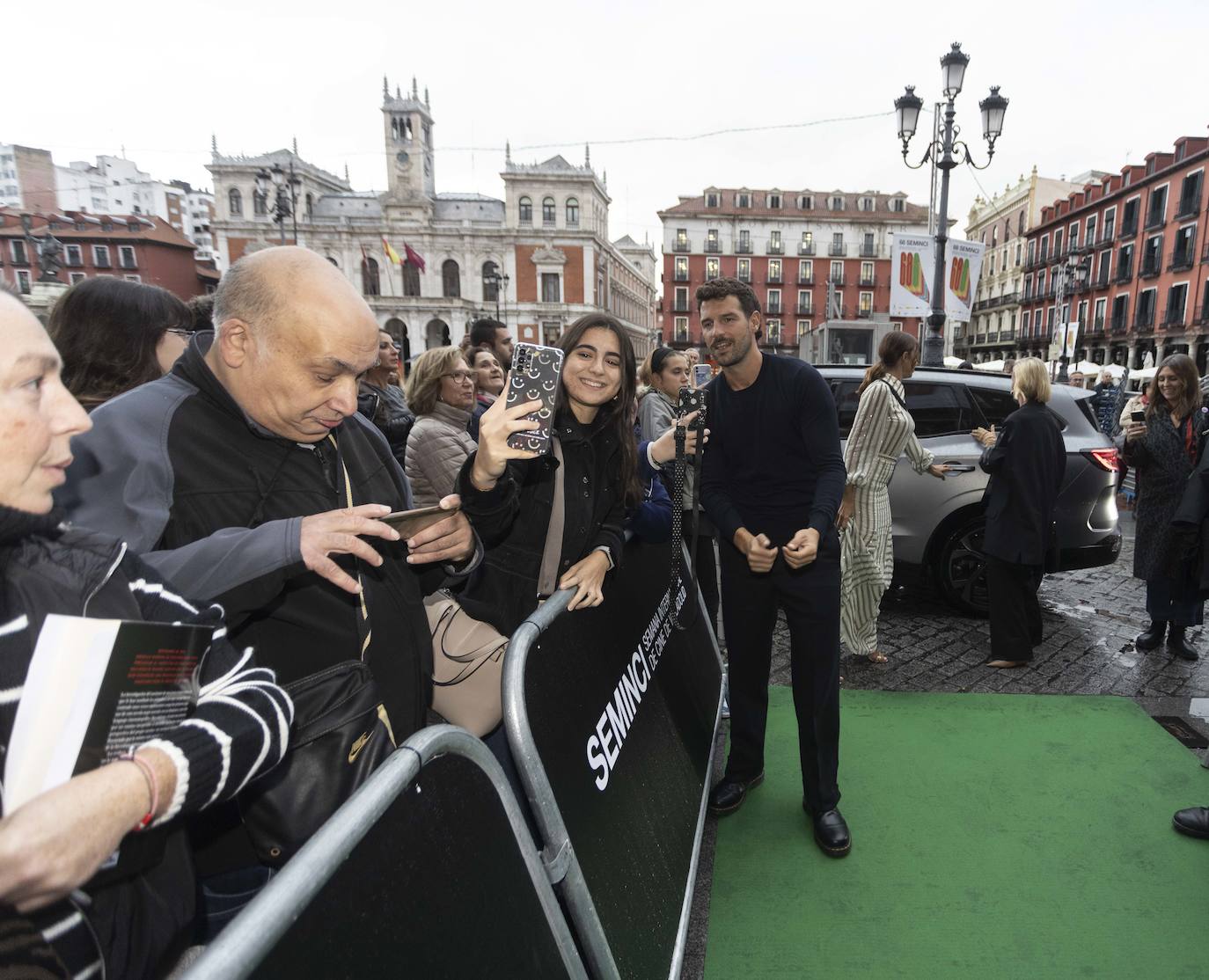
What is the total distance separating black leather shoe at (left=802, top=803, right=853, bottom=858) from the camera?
8.41ft

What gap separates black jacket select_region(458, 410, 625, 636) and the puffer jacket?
1.15 meters

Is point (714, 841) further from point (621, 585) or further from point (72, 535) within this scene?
point (72, 535)

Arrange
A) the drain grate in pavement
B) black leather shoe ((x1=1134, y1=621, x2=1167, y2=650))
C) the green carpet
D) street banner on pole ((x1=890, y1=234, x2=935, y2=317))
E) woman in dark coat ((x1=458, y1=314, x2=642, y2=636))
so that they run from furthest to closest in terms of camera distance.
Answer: street banner on pole ((x1=890, y1=234, x2=935, y2=317)) < black leather shoe ((x1=1134, y1=621, x2=1167, y2=650)) < the drain grate in pavement < the green carpet < woman in dark coat ((x1=458, y1=314, x2=642, y2=636))

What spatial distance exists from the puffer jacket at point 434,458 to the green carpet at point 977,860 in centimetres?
200

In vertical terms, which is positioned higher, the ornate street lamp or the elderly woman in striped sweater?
the ornate street lamp

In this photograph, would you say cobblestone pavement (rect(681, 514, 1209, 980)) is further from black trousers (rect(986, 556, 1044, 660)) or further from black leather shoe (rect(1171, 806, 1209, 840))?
black leather shoe (rect(1171, 806, 1209, 840))

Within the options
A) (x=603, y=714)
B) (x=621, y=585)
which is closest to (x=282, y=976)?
(x=603, y=714)

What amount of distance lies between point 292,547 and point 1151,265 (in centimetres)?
4934

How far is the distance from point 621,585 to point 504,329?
3798mm

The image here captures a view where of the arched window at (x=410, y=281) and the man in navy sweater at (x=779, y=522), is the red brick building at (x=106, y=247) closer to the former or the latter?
the arched window at (x=410, y=281)

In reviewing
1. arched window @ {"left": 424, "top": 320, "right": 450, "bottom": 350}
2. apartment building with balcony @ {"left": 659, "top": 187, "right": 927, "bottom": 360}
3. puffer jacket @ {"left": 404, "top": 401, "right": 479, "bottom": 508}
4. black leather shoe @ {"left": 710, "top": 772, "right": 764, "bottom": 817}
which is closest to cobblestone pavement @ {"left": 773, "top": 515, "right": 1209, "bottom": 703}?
black leather shoe @ {"left": 710, "top": 772, "right": 764, "bottom": 817}

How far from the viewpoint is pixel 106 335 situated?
1870 mm

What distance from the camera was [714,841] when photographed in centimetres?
269

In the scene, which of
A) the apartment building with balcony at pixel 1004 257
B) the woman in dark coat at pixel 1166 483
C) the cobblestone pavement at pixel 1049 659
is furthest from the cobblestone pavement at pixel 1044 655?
the apartment building with balcony at pixel 1004 257
